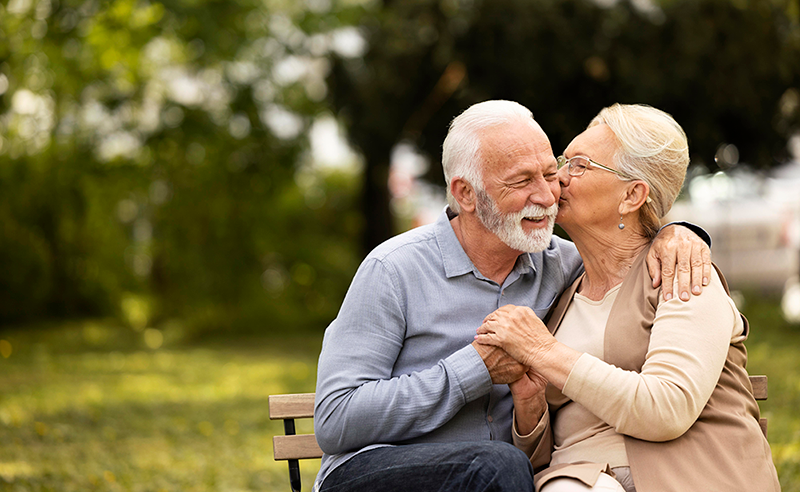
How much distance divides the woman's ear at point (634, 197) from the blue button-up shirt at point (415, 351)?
0.40 meters

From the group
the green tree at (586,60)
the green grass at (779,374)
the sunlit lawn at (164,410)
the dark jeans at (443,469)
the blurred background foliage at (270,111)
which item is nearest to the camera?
the dark jeans at (443,469)

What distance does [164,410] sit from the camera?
8680mm

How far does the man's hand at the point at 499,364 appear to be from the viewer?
2449 mm

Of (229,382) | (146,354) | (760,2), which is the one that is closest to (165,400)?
(229,382)

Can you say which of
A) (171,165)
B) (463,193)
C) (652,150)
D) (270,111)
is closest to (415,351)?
(463,193)

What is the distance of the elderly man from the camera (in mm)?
2346

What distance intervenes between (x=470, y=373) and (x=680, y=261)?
0.73m

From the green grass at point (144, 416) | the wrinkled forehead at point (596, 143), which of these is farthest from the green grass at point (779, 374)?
the green grass at point (144, 416)

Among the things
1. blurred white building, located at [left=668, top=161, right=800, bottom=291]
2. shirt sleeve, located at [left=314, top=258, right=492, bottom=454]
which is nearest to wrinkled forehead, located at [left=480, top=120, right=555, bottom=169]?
shirt sleeve, located at [left=314, top=258, right=492, bottom=454]

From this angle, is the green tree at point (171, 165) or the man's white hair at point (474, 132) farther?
the green tree at point (171, 165)

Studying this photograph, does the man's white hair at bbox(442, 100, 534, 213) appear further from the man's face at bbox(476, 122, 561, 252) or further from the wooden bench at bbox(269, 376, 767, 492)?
the wooden bench at bbox(269, 376, 767, 492)

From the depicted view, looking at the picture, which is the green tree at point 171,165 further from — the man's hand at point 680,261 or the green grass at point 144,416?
the man's hand at point 680,261

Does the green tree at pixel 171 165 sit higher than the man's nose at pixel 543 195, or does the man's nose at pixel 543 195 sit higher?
the man's nose at pixel 543 195

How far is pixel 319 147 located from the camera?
50.1 feet
